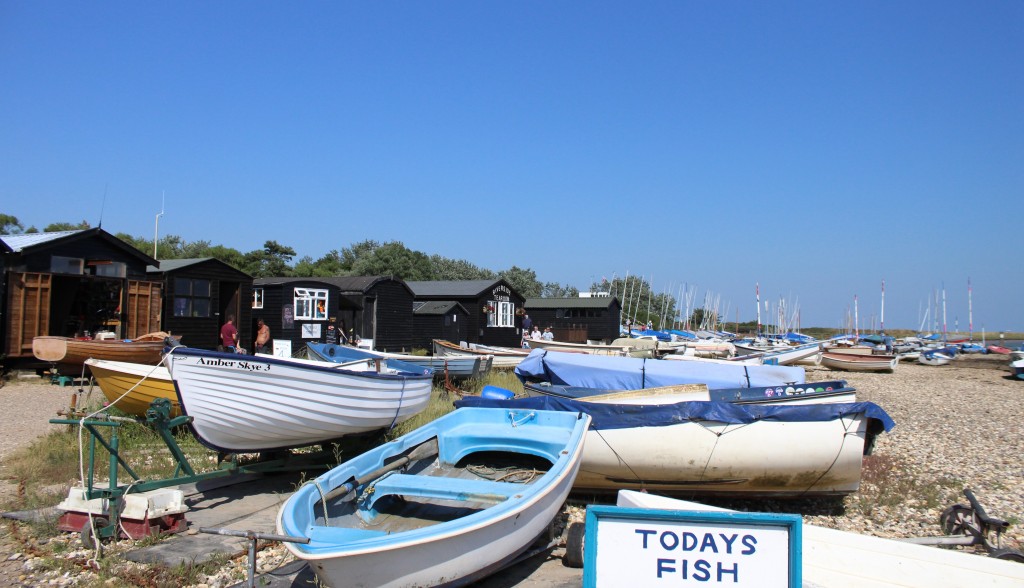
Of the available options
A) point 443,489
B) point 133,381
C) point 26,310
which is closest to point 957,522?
point 443,489

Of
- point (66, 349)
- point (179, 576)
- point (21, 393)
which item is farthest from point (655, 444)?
point (21, 393)

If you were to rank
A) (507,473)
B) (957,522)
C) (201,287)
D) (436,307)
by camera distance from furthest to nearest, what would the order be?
(436,307), (201,287), (507,473), (957,522)

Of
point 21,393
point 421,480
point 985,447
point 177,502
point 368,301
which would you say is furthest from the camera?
point 368,301

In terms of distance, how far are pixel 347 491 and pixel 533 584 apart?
1744 mm

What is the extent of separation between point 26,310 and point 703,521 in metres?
18.1

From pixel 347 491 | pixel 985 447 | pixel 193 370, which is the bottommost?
pixel 985 447

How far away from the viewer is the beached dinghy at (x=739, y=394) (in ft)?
30.5

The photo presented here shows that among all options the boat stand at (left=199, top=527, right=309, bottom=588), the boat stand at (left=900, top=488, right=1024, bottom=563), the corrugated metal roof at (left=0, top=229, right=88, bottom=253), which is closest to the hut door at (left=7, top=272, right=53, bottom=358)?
the corrugated metal roof at (left=0, top=229, right=88, bottom=253)

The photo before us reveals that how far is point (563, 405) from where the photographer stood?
8258mm

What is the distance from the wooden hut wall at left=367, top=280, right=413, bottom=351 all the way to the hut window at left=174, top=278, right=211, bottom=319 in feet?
25.0

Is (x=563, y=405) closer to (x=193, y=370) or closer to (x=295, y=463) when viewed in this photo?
(x=295, y=463)

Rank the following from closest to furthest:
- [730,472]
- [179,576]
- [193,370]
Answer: [179,576] < [193,370] < [730,472]

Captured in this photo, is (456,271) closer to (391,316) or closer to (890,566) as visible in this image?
(391,316)

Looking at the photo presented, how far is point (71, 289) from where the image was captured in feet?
59.8
